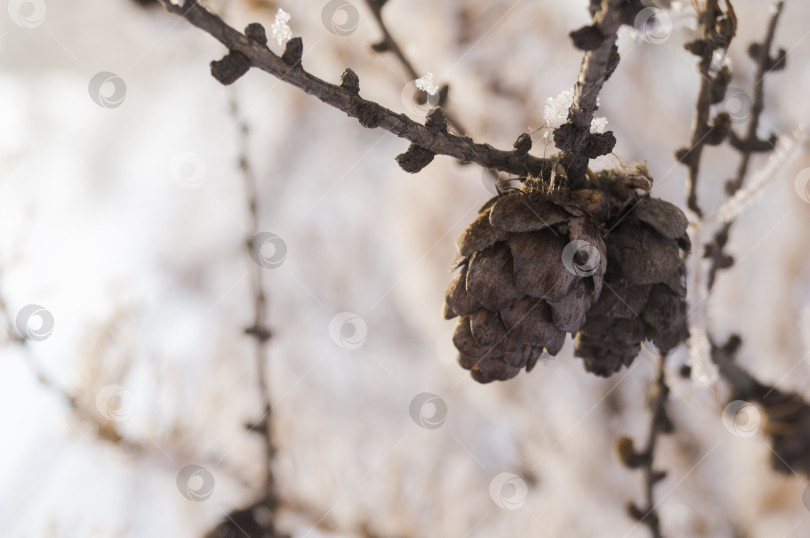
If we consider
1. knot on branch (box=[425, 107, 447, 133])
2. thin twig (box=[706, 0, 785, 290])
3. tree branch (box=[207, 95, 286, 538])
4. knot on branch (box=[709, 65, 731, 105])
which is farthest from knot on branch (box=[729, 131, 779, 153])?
tree branch (box=[207, 95, 286, 538])

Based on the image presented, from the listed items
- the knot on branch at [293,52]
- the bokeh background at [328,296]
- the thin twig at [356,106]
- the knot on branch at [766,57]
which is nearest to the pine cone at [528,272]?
the thin twig at [356,106]

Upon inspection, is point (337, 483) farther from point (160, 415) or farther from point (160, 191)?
point (160, 191)

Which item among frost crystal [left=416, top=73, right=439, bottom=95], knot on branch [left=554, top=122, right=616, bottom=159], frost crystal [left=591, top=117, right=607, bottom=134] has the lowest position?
frost crystal [left=416, top=73, right=439, bottom=95]

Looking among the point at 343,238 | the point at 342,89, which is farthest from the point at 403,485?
the point at 342,89

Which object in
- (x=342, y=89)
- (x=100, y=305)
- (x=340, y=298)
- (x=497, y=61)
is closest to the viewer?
(x=342, y=89)

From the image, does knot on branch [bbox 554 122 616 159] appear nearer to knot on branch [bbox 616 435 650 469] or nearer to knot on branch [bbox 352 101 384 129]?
knot on branch [bbox 352 101 384 129]

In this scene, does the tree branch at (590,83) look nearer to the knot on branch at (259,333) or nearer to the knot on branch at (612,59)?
the knot on branch at (612,59)
